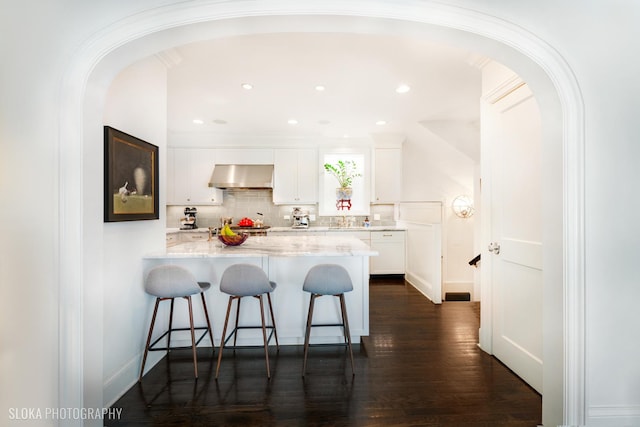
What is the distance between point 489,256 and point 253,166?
403 cm

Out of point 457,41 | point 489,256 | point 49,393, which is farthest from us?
point 489,256

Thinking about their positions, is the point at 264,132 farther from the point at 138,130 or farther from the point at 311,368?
the point at 311,368

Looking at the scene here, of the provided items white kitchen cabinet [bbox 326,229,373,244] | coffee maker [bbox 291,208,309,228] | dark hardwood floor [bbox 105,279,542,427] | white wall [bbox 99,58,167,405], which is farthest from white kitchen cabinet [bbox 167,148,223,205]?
dark hardwood floor [bbox 105,279,542,427]

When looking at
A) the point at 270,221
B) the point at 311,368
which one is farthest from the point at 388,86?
the point at 270,221

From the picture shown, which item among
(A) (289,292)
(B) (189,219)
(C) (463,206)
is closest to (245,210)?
(B) (189,219)

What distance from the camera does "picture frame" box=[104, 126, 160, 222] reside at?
182 centimetres

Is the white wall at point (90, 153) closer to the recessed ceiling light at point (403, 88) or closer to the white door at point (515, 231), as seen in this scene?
the white door at point (515, 231)

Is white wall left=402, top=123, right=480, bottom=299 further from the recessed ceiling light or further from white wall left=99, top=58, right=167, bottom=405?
white wall left=99, top=58, right=167, bottom=405

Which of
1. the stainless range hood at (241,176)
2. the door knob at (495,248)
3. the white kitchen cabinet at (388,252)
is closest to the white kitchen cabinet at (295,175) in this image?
the stainless range hood at (241,176)

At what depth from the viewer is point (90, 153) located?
146 centimetres

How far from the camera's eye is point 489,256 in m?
2.46

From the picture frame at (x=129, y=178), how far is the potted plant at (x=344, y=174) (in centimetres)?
341

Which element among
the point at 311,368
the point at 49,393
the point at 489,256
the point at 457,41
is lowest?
the point at 311,368

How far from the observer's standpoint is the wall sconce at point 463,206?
17.7 ft
